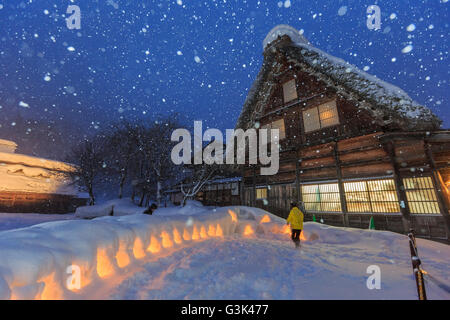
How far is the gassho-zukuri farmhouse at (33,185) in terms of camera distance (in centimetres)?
1688

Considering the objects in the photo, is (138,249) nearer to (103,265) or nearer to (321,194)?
(103,265)

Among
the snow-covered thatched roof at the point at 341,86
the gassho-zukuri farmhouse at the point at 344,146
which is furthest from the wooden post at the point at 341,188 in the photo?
the snow-covered thatched roof at the point at 341,86

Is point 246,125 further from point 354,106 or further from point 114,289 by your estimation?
point 114,289

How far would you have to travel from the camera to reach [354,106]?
8.23 metres

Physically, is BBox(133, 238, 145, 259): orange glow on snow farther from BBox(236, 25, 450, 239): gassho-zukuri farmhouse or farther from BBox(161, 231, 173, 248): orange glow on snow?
BBox(236, 25, 450, 239): gassho-zukuri farmhouse

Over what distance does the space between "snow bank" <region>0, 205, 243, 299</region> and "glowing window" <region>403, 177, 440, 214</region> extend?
8.71m

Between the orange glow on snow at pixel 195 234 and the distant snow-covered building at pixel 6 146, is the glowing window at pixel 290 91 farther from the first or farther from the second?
the distant snow-covered building at pixel 6 146

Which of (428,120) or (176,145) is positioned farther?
(176,145)

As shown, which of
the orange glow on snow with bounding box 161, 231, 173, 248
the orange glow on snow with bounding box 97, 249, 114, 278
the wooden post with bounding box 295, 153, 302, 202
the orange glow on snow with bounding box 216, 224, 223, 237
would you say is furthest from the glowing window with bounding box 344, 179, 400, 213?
the orange glow on snow with bounding box 97, 249, 114, 278

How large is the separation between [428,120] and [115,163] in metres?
20.6

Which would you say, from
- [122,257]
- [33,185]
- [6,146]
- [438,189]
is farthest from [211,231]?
[6,146]

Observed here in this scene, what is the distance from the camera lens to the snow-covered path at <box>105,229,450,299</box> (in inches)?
96.4
